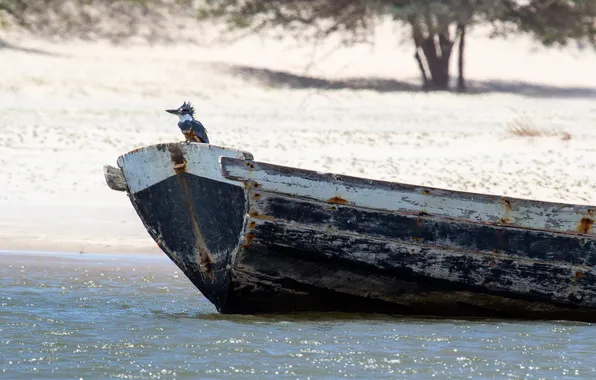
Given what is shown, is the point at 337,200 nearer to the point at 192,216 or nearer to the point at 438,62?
the point at 192,216

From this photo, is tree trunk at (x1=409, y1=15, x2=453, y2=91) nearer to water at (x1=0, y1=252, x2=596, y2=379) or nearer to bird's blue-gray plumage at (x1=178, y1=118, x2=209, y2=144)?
water at (x1=0, y1=252, x2=596, y2=379)

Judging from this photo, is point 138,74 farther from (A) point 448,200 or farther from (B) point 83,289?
(A) point 448,200

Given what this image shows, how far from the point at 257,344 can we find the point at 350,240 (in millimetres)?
920

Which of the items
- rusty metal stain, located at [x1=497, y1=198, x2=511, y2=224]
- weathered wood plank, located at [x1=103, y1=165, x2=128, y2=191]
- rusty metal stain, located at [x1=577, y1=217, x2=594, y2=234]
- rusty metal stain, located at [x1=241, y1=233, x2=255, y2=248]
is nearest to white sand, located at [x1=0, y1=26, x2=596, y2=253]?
weathered wood plank, located at [x1=103, y1=165, x2=128, y2=191]

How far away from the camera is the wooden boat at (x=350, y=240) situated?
25.9 ft

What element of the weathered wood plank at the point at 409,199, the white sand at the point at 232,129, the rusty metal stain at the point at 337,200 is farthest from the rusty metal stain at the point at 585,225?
the white sand at the point at 232,129

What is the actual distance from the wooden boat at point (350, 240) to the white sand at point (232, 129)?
362 cm

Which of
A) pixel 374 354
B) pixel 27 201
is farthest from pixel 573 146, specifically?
pixel 374 354

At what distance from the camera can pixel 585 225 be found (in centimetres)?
803

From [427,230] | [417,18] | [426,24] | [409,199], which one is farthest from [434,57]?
[409,199]

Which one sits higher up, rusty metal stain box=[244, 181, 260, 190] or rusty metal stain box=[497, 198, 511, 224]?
rusty metal stain box=[244, 181, 260, 190]

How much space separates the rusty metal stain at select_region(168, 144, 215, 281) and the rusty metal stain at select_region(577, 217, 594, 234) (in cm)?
243

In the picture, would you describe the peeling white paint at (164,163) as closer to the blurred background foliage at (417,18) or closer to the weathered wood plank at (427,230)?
the weathered wood plank at (427,230)

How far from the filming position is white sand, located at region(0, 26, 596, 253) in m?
13.3
